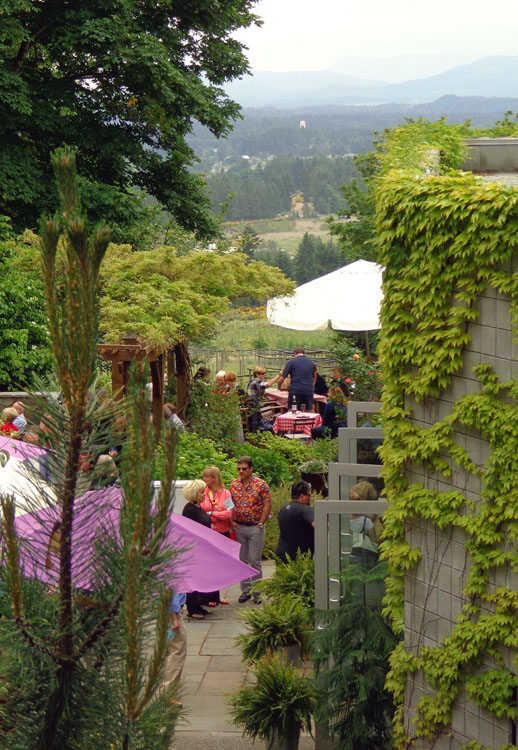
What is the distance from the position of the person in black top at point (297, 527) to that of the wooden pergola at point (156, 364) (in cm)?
182

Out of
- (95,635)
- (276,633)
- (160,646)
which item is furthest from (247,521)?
(160,646)

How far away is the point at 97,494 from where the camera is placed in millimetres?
2555

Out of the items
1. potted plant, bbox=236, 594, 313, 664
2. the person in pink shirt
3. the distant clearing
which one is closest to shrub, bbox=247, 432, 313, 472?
the person in pink shirt

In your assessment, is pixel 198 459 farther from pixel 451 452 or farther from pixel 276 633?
pixel 451 452

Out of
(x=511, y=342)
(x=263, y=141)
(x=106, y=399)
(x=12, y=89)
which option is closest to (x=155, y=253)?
(x=12, y=89)

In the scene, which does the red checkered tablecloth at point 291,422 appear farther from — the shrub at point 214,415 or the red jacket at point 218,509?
the red jacket at point 218,509

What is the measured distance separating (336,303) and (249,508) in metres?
8.20

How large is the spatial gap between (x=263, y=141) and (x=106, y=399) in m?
192

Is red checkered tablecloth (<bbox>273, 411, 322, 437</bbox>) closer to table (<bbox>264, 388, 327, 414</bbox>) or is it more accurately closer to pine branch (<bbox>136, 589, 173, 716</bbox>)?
table (<bbox>264, 388, 327, 414</bbox>)

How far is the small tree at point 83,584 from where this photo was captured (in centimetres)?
223

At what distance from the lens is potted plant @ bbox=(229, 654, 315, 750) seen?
638 cm

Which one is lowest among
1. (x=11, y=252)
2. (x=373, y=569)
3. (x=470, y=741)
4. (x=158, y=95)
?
(x=470, y=741)

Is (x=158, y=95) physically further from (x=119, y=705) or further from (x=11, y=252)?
(x=119, y=705)

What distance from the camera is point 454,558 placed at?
5.43 m
